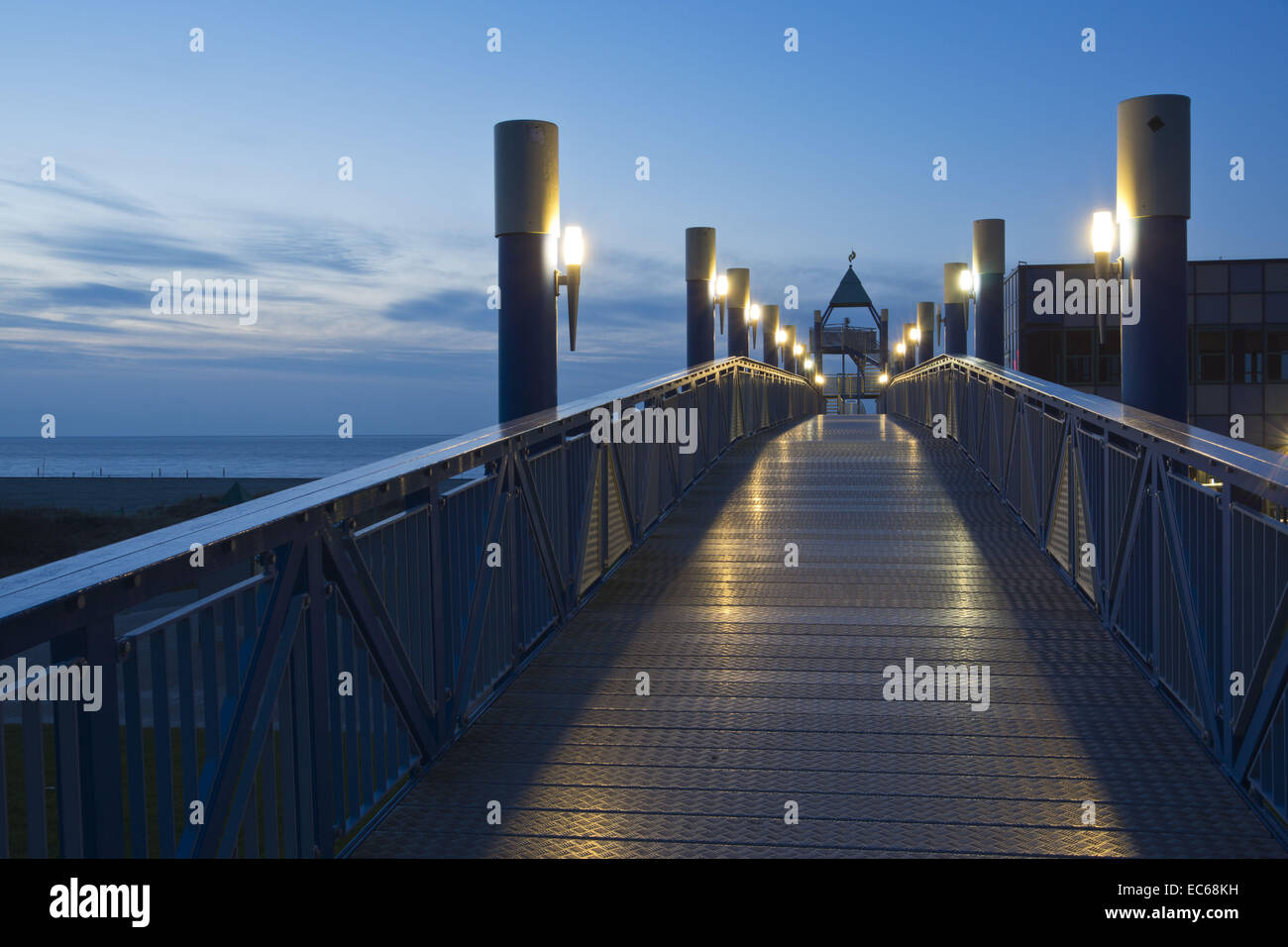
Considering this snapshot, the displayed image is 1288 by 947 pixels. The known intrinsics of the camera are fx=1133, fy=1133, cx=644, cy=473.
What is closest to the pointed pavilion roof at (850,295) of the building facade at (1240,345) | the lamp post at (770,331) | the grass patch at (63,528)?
the building facade at (1240,345)

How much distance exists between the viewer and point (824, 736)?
460 cm

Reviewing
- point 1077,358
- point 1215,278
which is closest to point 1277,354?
point 1215,278

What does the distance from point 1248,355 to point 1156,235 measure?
3634 cm

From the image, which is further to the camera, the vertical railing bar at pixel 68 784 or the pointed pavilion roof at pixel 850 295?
the pointed pavilion roof at pixel 850 295

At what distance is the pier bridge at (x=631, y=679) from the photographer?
268 centimetres

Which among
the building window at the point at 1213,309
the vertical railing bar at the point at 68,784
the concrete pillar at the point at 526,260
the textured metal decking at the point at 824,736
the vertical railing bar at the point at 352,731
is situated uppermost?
the building window at the point at 1213,309

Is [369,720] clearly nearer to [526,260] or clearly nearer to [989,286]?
[526,260]

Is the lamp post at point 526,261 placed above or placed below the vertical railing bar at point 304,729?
above

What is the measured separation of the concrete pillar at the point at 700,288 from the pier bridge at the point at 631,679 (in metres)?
11.7

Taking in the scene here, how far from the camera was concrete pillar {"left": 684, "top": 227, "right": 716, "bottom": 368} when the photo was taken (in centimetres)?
1862

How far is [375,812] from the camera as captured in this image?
3.85 metres

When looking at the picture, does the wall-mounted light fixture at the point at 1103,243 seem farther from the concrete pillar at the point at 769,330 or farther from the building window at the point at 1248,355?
the building window at the point at 1248,355
